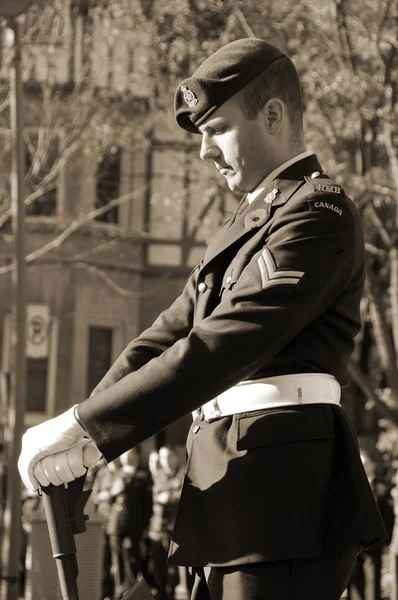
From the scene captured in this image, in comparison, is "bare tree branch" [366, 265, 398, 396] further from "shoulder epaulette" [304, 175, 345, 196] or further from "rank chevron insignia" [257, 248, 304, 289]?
"rank chevron insignia" [257, 248, 304, 289]

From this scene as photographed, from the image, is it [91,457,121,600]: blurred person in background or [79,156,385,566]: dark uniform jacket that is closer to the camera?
[79,156,385,566]: dark uniform jacket

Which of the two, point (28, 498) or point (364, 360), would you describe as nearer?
point (28, 498)

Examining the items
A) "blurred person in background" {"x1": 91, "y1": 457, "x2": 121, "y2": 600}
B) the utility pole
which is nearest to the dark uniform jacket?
the utility pole

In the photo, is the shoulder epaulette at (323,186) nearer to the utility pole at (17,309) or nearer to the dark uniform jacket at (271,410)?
the dark uniform jacket at (271,410)

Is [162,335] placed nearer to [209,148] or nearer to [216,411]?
[216,411]

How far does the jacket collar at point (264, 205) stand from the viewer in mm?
3082

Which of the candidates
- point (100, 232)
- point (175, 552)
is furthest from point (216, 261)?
point (100, 232)

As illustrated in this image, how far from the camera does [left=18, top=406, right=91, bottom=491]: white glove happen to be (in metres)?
2.80

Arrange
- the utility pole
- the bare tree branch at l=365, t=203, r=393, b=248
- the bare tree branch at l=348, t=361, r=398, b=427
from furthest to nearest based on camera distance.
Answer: the bare tree branch at l=365, t=203, r=393, b=248, the bare tree branch at l=348, t=361, r=398, b=427, the utility pole

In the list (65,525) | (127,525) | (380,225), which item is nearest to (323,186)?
(65,525)

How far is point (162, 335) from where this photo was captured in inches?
130

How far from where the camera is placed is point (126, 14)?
1716cm

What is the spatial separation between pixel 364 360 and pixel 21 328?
15.2 m

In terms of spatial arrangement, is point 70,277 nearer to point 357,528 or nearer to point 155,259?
point 155,259
